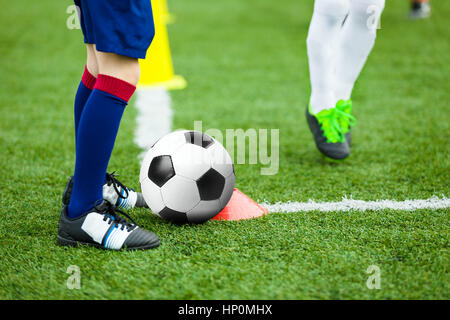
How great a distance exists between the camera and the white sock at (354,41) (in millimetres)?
2732

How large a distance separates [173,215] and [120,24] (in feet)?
2.61

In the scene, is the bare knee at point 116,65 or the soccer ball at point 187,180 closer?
the bare knee at point 116,65

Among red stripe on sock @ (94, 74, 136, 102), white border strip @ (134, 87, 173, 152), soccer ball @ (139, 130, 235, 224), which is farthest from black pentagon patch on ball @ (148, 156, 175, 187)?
white border strip @ (134, 87, 173, 152)

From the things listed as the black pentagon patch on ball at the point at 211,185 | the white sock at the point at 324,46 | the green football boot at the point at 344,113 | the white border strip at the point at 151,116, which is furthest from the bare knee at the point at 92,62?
the green football boot at the point at 344,113

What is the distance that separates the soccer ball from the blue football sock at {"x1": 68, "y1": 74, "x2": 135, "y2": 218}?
10.8 inches

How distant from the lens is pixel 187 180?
204 cm

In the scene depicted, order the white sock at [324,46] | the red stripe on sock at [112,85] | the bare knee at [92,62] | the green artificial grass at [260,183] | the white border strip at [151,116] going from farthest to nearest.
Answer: the white border strip at [151,116] < the white sock at [324,46] < the bare knee at [92,62] < the red stripe on sock at [112,85] < the green artificial grass at [260,183]

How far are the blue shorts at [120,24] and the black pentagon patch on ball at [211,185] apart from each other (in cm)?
58

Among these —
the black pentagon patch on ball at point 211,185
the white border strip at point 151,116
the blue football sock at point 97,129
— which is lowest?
the white border strip at point 151,116

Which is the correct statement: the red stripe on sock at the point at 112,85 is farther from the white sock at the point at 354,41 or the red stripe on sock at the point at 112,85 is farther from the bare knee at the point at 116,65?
the white sock at the point at 354,41

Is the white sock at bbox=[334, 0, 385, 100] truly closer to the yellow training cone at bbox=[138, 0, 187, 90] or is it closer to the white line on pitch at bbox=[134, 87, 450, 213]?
the white line on pitch at bbox=[134, 87, 450, 213]

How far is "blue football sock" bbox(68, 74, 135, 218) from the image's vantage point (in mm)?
1803

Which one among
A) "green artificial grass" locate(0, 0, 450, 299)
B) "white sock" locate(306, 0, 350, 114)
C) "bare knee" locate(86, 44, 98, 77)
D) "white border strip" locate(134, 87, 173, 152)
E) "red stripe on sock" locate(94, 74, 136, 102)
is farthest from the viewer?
"white border strip" locate(134, 87, 173, 152)
